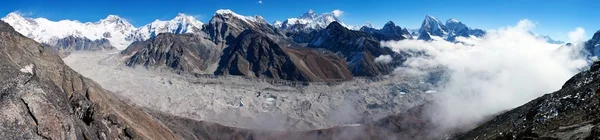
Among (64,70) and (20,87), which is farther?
(64,70)

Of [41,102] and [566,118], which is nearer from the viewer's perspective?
[566,118]

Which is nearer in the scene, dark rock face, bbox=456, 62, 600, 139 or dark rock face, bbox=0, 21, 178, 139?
dark rock face, bbox=456, 62, 600, 139

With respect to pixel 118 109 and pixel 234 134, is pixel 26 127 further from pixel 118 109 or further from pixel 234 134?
pixel 234 134

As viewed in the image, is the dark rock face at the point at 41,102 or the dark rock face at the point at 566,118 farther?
the dark rock face at the point at 41,102

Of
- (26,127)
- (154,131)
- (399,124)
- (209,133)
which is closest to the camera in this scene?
(26,127)

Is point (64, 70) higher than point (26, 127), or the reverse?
point (64, 70)

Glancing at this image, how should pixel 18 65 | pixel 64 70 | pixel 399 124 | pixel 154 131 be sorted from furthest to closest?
pixel 399 124 → pixel 154 131 → pixel 64 70 → pixel 18 65

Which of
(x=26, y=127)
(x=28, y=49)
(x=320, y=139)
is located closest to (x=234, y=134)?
(x=320, y=139)

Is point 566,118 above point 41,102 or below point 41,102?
below
